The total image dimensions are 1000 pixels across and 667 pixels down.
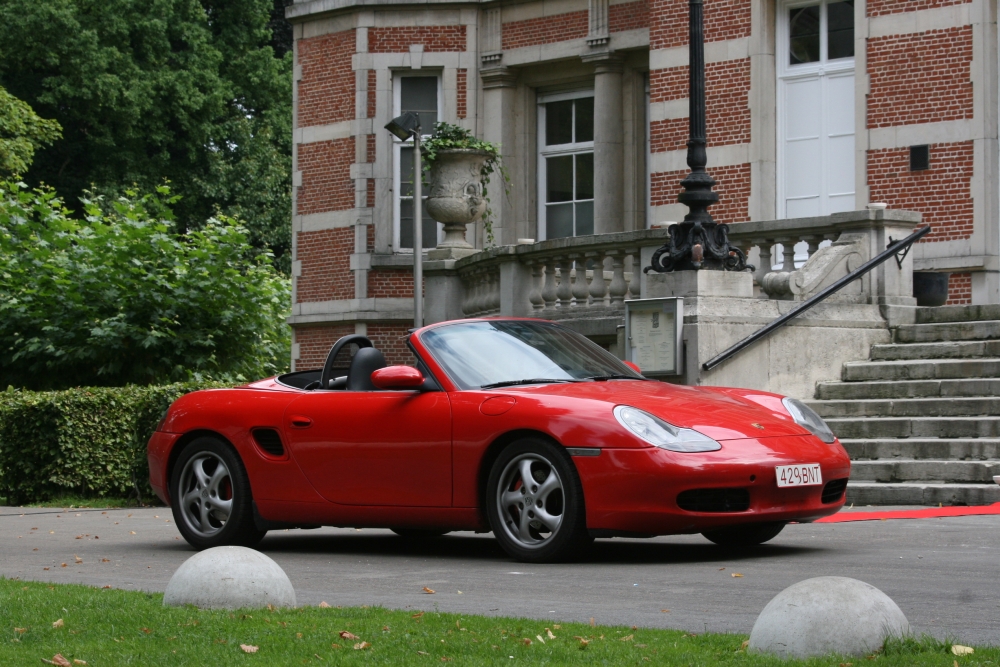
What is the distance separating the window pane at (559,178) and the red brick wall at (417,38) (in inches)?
90.9

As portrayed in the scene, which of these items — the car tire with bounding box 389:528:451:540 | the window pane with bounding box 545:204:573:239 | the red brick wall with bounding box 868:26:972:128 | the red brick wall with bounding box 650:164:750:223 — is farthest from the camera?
the window pane with bounding box 545:204:573:239

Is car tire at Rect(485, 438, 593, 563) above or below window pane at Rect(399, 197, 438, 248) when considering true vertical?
below

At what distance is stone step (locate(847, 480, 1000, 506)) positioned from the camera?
37.4ft

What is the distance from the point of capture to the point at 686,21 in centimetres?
2114

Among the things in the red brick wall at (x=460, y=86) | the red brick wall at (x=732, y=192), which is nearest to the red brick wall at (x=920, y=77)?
the red brick wall at (x=732, y=192)

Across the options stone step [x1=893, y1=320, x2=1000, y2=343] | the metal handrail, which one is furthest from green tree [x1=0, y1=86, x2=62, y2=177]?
stone step [x1=893, y1=320, x2=1000, y2=343]

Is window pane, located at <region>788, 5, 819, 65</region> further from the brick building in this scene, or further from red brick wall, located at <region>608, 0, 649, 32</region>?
red brick wall, located at <region>608, 0, 649, 32</region>

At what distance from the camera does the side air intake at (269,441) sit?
9.21m

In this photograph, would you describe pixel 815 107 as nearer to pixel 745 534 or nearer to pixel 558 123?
pixel 558 123

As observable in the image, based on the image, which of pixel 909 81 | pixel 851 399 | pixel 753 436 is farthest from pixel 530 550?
pixel 909 81

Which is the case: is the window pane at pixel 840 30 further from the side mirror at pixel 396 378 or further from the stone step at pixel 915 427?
the side mirror at pixel 396 378

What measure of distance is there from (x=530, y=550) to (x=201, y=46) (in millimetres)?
33539

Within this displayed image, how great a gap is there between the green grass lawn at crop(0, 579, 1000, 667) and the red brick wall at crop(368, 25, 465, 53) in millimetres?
18916

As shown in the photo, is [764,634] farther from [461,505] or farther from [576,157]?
[576,157]
